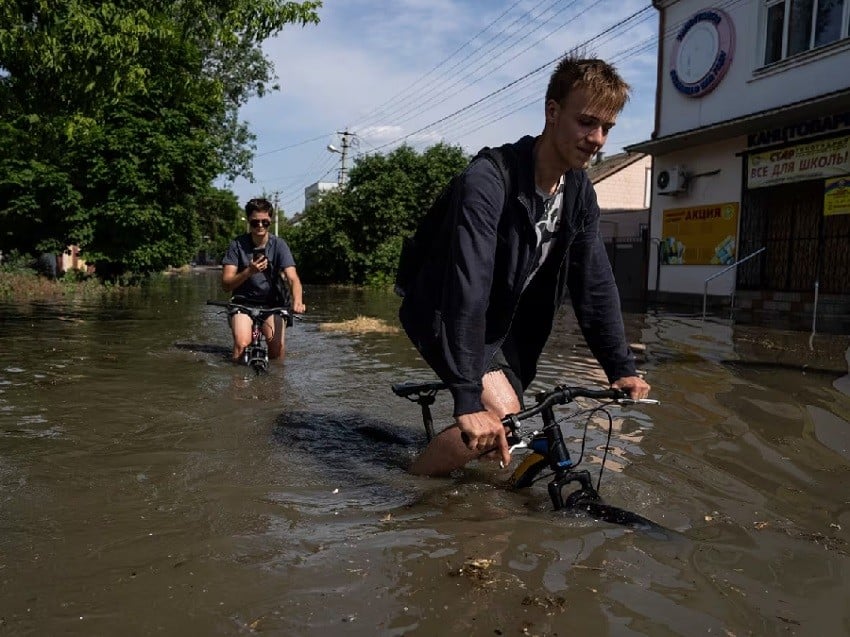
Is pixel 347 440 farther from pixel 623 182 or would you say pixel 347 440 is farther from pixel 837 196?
pixel 623 182

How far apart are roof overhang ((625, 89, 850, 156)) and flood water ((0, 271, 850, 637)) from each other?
1004cm

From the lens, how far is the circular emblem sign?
17453mm

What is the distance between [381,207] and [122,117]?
13.0m

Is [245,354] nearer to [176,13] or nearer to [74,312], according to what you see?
[176,13]

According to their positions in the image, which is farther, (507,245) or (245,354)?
(245,354)

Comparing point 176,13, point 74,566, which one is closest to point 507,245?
point 74,566

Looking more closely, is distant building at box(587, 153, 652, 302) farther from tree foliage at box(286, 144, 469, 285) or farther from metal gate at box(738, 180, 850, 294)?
tree foliage at box(286, 144, 469, 285)

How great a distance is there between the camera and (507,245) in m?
Answer: 3.06

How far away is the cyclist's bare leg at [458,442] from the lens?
11.0 feet

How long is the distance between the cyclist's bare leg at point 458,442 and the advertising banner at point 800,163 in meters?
14.2

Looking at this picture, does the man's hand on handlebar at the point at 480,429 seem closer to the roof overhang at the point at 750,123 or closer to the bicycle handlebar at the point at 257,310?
the bicycle handlebar at the point at 257,310

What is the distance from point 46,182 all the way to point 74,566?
76.1 feet

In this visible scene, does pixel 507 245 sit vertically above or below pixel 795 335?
above

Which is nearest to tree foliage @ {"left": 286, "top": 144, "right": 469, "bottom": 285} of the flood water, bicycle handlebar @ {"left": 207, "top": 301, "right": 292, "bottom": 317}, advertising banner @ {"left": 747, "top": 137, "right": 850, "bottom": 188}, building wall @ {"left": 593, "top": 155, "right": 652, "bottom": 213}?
building wall @ {"left": 593, "top": 155, "right": 652, "bottom": 213}
